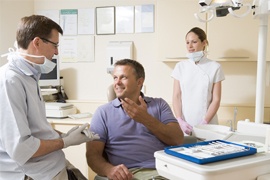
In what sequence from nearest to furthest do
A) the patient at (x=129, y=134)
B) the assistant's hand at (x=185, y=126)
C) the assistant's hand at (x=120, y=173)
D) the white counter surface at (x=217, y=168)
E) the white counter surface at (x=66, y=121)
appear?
the white counter surface at (x=217, y=168)
the assistant's hand at (x=120, y=173)
the patient at (x=129, y=134)
the assistant's hand at (x=185, y=126)
the white counter surface at (x=66, y=121)

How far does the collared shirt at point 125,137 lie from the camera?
1576 millimetres

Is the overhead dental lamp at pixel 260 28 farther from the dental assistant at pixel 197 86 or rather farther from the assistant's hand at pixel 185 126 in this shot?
the dental assistant at pixel 197 86

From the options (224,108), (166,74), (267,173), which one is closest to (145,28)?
(166,74)

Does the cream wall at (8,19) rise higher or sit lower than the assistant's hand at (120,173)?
higher

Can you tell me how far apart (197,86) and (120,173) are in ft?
3.79

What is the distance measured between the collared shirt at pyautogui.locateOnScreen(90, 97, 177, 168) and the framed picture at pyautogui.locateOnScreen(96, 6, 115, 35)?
68.5 inches

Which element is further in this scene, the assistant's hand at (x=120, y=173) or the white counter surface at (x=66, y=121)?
the white counter surface at (x=66, y=121)

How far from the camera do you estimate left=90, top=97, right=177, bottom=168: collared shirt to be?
158cm

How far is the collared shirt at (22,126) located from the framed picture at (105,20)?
202cm

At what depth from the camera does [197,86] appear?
2.34 m

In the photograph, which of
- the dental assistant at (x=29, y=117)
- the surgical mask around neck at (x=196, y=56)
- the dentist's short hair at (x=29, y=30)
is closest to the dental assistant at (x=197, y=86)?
the surgical mask around neck at (x=196, y=56)

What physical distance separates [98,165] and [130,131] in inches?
9.9

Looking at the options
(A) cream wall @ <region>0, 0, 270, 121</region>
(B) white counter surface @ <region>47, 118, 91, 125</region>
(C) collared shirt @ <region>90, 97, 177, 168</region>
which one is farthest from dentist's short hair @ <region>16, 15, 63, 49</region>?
(A) cream wall @ <region>0, 0, 270, 121</region>

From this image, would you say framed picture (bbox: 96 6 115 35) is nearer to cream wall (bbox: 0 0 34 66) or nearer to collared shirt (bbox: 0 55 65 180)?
cream wall (bbox: 0 0 34 66)
